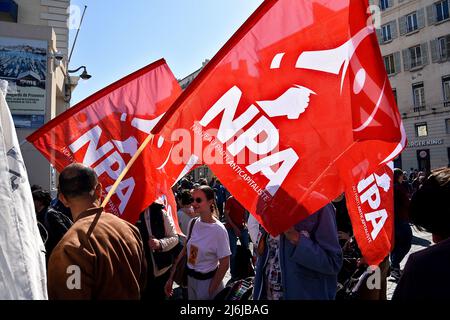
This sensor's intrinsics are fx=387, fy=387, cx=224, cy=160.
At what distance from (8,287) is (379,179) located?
9.40ft

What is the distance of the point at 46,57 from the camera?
12477mm

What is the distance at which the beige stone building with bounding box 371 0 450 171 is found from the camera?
31781 millimetres

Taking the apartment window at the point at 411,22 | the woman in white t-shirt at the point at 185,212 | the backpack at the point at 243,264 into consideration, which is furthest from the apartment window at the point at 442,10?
the backpack at the point at 243,264

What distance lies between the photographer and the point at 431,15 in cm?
3250

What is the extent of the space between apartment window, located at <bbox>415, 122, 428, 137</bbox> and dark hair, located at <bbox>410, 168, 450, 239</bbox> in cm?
3579

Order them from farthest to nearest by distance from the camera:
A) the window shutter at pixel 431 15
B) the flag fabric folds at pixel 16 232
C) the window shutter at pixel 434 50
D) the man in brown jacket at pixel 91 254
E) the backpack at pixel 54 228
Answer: the window shutter at pixel 431 15 → the window shutter at pixel 434 50 → the backpack at pixel 54 228 → the man in brown jacket at pixel 91 254 → the flag fabric folds at pixel 16 232

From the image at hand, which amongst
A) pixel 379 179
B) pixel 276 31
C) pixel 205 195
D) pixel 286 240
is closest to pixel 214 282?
pixel 205 195

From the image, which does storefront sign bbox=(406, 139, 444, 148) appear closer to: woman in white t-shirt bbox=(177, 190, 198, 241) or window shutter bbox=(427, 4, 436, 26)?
window shutter bbox=(427, 4, 436, 26)

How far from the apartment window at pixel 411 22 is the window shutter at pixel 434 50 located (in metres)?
2.26

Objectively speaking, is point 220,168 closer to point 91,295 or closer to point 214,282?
point 91,295

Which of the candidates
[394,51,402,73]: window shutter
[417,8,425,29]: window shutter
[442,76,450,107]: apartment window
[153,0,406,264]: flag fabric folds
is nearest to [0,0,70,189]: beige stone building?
[153,0,406,264]: flag fabric folds

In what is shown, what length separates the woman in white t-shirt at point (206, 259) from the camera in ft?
12.3

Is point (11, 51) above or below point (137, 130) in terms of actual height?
above

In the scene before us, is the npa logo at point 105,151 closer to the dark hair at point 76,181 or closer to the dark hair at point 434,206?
the dark hair at point 76,181
